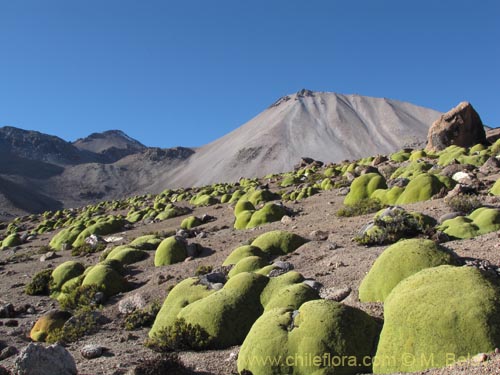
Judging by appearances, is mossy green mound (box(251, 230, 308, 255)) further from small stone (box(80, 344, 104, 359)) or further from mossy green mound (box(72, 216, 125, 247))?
mossy green mound (box(72, 216, 125, 247))

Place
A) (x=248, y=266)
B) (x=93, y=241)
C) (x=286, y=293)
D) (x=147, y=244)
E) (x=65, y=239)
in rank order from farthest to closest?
(x=65, y=239), (x=93, y=241), (x=147, y=244), (x=248, y=266), (x=286, y=293)

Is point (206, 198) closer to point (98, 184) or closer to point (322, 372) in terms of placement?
point (322, 372)

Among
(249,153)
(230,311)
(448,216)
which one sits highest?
(249,153)

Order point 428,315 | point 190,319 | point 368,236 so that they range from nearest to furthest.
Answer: point 428,315, point 190,319, point 368,236

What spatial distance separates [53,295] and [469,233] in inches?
471

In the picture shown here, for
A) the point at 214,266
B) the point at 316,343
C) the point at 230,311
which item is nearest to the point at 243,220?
the point at 214,266

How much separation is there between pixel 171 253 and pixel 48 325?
5099 millimetres

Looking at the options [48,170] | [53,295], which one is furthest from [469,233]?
[48,170]

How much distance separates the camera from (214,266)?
1286 centimetres

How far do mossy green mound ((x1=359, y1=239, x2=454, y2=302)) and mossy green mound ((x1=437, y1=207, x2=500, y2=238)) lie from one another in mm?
3644

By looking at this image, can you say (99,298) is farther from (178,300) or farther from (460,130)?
(460,130)

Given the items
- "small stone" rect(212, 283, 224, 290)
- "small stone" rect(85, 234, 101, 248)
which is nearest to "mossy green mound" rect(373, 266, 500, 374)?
"small stone" rect(212, 283, 224, 290)

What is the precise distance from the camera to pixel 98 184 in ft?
423

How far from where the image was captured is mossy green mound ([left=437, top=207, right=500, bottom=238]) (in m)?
10.2
